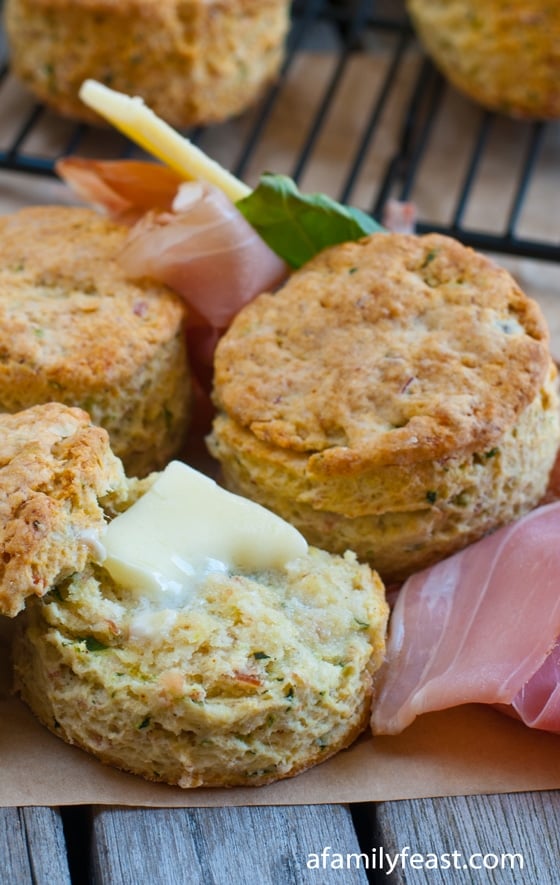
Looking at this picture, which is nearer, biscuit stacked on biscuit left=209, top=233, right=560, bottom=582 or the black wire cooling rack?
biscuit stacked on biscuit left=209, top=233, right=560, bottom=582

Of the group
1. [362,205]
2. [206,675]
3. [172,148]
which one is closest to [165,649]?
[206,675]

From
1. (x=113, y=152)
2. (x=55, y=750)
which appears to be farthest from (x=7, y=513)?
(x=113, y=152)

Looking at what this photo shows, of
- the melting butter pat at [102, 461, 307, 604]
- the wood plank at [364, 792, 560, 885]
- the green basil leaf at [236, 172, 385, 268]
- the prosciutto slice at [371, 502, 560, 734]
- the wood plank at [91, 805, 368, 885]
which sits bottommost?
the wood plank at [91, 805, 368, 885]

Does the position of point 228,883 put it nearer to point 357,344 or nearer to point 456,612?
point 456,612

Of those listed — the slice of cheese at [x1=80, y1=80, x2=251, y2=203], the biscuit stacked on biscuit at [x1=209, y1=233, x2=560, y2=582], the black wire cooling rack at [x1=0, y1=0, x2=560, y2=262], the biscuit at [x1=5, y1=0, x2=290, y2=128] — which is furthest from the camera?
the black wire cooling rack at [x1=0, y1=0, x2=560, y2=262]

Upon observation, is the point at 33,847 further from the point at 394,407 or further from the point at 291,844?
the point at 394,407

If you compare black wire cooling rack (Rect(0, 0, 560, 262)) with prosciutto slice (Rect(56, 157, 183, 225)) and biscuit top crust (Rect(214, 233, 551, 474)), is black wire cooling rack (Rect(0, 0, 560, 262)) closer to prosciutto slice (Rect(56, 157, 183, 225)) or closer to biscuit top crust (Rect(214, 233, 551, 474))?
prosciutto slice (Rect(56, 157, 183, 225))

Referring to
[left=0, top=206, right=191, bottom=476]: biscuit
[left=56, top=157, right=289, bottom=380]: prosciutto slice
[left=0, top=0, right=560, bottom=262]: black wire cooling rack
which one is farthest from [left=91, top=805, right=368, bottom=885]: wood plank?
[left=0, top=0, right=560, bottom=262]: black wire cooling rack

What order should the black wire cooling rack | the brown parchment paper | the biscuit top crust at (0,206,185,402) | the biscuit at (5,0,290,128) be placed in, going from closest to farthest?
the brown parchment paper, the biscuit top crust at (0,206,185,402), the biscuit at (5,0,290,128), the black wire cooling rack
